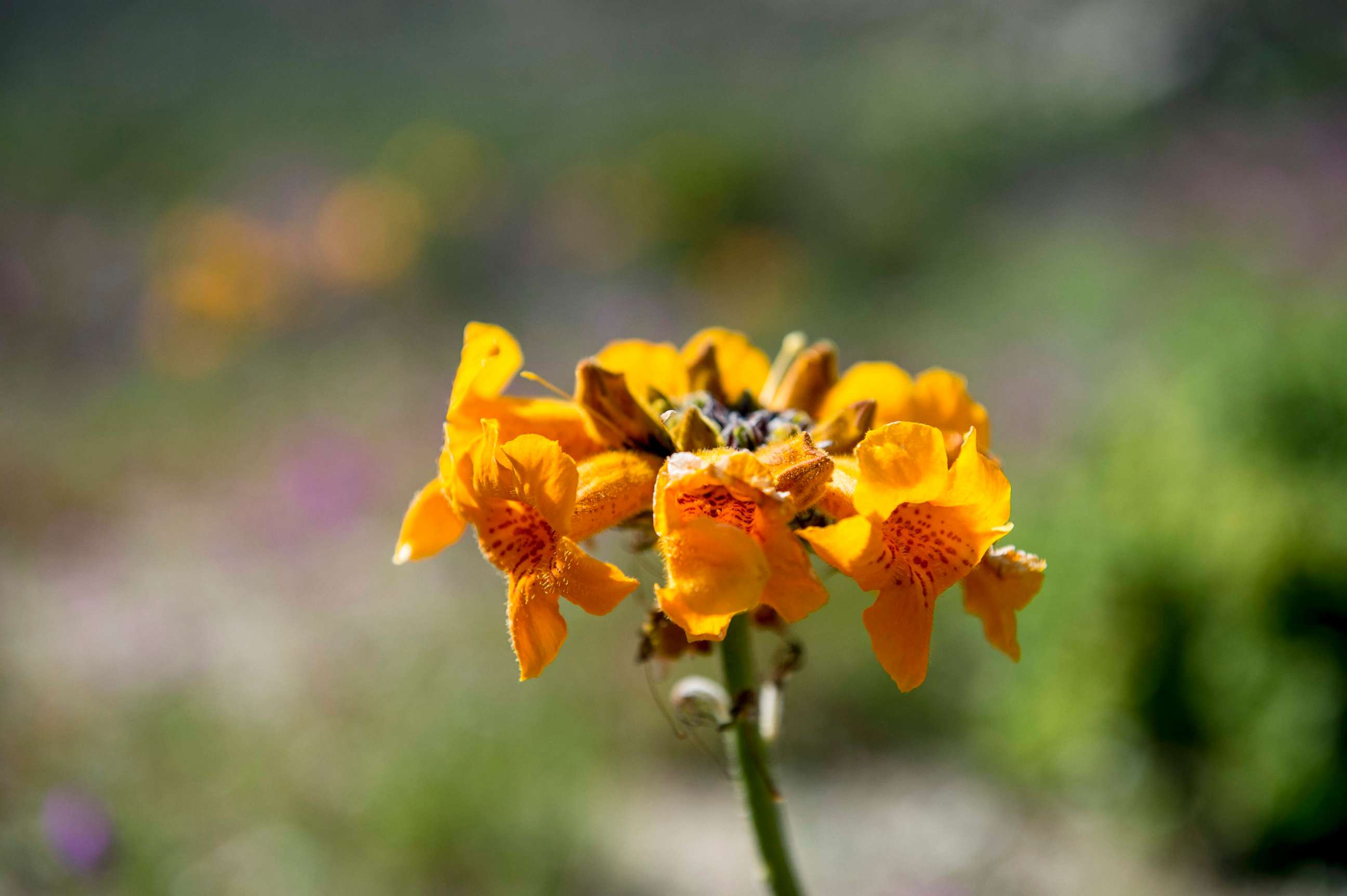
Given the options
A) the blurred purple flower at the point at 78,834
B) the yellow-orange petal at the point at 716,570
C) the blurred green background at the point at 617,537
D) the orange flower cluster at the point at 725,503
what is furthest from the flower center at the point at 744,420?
the blurred purple flower at the point at 78,834

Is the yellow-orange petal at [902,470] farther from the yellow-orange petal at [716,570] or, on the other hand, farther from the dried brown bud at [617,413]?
the dried brown bud at [617,413]

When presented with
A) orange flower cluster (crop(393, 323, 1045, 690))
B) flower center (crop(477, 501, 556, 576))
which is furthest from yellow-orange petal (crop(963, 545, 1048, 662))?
flower center (crop(477, 501, 556, 576))

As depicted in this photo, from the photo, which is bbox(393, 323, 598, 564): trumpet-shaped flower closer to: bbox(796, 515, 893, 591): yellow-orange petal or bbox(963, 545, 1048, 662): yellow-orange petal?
bbox(796, 515, 893, 591): yellow-orange petal

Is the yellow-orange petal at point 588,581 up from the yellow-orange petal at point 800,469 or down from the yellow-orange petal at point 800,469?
down

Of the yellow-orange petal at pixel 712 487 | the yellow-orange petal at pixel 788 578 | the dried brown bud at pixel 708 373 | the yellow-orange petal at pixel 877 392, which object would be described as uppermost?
the dried brown bud at pixel 708 373

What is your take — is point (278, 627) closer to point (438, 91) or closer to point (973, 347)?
point (973, 347)

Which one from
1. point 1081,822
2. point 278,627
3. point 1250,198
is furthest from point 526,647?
point 1250,198
